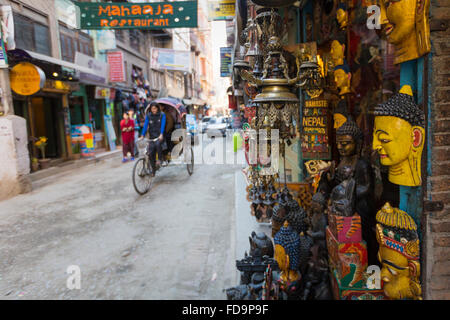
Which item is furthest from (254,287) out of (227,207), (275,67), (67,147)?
(67,147)

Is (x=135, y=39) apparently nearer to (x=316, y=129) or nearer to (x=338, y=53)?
(x=316, y=129)

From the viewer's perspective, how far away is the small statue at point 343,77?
110 inches

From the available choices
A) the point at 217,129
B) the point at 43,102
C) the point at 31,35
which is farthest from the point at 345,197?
the point at 217,129

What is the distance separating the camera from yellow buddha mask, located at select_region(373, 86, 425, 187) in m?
1.69

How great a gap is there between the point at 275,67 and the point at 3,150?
25.3 feet

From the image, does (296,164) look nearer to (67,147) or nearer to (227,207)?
(227,207)

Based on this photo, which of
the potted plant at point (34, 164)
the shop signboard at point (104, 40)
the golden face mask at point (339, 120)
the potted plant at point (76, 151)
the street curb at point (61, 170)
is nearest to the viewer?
the golden face mask at point (339, 120)

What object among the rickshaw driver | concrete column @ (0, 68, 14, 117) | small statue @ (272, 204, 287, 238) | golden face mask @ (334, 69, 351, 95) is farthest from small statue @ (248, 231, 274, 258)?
concrete column @ (0, 68, 14, 117)

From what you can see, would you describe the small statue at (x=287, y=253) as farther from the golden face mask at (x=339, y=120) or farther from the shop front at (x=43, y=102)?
the shop front at (x=43, y=102)

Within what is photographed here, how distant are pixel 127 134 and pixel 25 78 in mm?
4585

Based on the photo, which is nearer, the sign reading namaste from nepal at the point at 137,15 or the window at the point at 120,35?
the sign reading namaste from nepal at the point at 137,15

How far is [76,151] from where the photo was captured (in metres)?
12.4

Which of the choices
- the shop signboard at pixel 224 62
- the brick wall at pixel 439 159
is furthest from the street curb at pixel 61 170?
the brick wall at pixel 439 159

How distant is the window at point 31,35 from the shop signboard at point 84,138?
124 inches
